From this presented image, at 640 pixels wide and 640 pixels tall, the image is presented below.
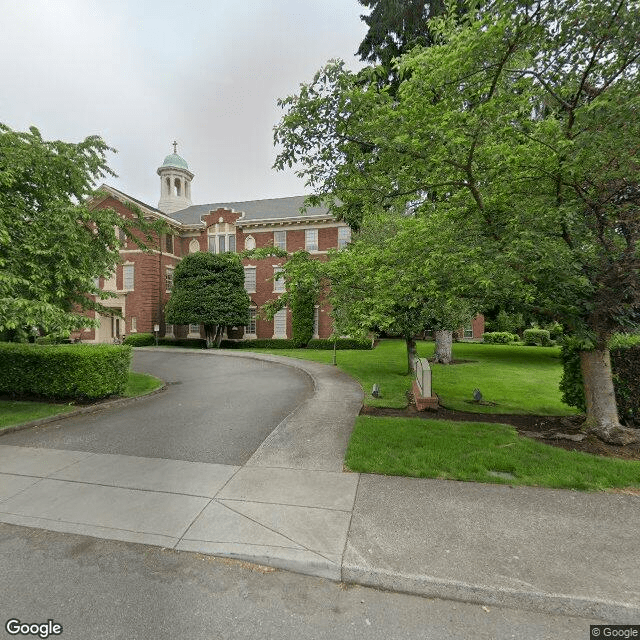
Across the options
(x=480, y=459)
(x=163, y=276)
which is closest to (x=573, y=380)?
(x=480, y=459)

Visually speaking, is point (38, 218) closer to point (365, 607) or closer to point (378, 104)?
point (378, 104)

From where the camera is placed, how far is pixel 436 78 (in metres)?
4.76

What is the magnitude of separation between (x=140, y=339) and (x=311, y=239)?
55.4 ft

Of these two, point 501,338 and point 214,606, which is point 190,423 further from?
point 501,338

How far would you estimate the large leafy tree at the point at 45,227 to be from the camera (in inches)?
268

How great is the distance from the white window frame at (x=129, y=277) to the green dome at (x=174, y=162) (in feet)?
48.3

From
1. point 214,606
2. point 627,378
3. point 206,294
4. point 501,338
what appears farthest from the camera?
point 501,338

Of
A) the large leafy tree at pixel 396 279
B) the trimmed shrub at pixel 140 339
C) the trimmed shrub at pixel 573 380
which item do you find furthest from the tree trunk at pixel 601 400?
the trimmed shrub at pixel 140 339

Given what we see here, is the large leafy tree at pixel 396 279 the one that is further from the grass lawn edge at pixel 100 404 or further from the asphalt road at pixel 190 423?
the grass lawn edge at pixel 100 404

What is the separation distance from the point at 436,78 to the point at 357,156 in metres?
1.76

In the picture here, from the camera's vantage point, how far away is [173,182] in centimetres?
3853

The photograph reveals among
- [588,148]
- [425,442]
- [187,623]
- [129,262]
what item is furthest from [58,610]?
[129,262]

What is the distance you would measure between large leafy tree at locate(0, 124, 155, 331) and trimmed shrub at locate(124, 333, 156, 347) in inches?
771

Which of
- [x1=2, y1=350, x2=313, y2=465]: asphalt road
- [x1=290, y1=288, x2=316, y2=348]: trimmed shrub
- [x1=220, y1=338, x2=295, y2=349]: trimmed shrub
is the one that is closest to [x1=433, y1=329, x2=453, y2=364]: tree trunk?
[x1=2, y1=350, x2=313, y2=465]: asphalt road
